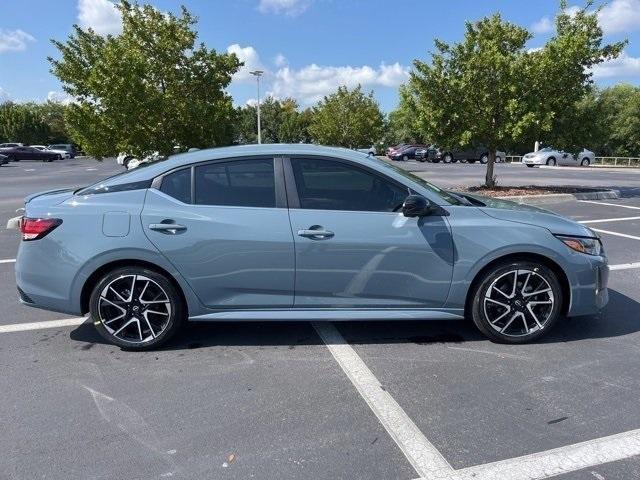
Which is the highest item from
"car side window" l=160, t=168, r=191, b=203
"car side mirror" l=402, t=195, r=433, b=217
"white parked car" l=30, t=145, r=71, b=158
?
"white parked car" l=30, t=145, r=71, b=158

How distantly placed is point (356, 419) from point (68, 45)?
1302 centimetres

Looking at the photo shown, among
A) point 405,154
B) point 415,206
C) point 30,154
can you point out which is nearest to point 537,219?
point 415,206

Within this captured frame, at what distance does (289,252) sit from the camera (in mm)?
3854

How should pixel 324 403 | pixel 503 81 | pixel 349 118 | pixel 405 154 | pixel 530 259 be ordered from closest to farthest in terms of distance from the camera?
pixel 324 403, pixel 530 259, pixel 503 81, pixel 349 118, pixel 405 154

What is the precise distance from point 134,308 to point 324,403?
5.68ft

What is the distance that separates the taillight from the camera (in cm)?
390

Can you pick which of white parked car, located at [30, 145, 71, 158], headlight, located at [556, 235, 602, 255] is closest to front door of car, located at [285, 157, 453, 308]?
headlight, located at [556, 235, 602, 255]

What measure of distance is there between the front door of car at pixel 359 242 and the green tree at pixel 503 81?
9.72 metres

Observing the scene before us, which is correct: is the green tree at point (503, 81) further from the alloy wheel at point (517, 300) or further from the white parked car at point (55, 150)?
the white parked car at point (55, 150)

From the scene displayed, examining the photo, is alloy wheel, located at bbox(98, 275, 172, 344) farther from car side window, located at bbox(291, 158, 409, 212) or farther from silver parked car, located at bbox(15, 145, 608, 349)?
car side window, located at bbox(291, 158, 409, 212)

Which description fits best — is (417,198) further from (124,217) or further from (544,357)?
(124,217)

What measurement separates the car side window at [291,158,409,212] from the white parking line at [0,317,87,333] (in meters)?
2.51

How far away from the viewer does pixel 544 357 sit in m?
3.89

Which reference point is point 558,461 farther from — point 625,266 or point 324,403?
point 625,266
